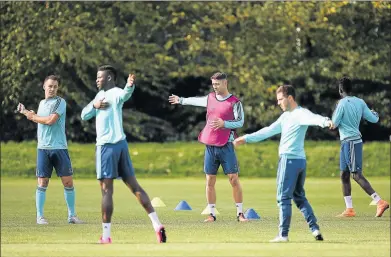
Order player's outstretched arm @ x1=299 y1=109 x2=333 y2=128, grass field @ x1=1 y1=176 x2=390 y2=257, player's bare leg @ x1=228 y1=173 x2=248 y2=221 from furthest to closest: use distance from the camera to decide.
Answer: player's bare leg @ x1=228 y1=173 x2=248 y2=221, player's outstretched arm @ x1=299 y1=109 x2=333 y2=128, grass field @ x1=1 y1=176 x2=390 y2=257

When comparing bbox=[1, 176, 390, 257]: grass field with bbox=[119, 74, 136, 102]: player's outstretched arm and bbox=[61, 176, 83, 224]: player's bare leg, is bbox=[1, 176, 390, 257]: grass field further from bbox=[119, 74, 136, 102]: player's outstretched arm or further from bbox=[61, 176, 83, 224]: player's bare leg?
bbox=[119, 74, 136, 102]: player's outstretched arm

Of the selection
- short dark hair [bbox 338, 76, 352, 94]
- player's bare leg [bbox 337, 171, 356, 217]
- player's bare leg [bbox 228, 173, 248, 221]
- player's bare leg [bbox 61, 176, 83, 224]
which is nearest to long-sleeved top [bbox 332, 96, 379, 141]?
short dark hair [bbox 338, 76, 352, 94]

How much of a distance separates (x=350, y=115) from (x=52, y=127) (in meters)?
4.13

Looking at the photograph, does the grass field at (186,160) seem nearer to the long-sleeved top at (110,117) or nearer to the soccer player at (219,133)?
the soccer player at (219,133)

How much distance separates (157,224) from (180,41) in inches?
1084

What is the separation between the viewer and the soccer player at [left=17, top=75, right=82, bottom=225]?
55.8 ft

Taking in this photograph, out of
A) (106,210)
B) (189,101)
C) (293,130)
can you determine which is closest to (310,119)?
(293,130)

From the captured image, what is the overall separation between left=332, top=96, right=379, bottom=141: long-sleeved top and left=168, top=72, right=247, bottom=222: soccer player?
145cm

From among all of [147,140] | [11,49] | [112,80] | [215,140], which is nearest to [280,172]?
[112,80]

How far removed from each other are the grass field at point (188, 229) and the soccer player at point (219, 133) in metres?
0.40


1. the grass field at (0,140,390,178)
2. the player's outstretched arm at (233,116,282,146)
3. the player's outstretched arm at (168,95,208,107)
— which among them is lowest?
the grass field at (0,140,390,178)

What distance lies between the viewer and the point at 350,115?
1836 cm

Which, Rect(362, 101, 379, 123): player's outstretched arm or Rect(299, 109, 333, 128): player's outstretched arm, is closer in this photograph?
Rect(299, 109, 333, 128): player's outstretched arm

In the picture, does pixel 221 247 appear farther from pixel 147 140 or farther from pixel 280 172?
pixel 147 140
